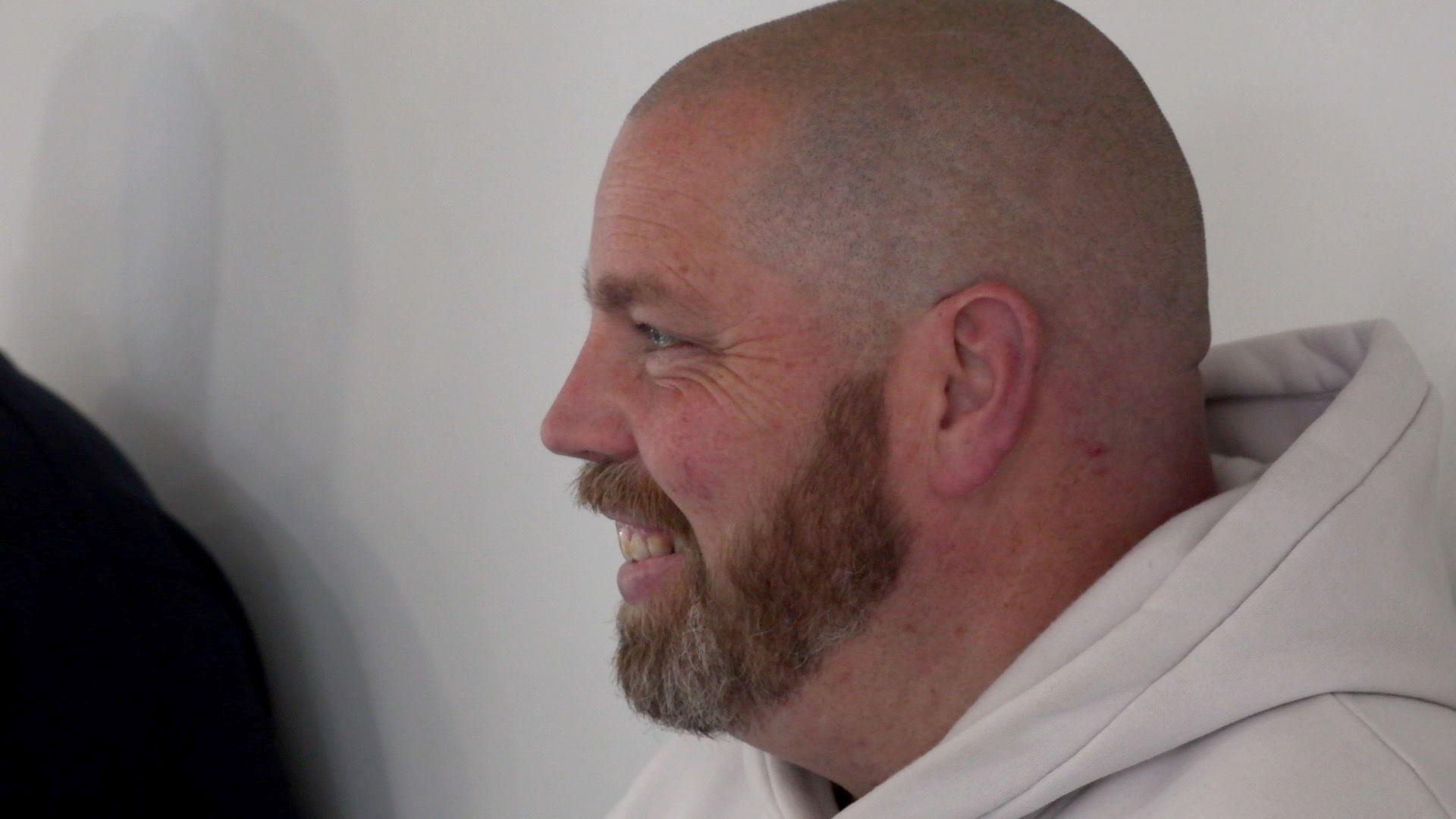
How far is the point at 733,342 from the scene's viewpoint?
99 cm

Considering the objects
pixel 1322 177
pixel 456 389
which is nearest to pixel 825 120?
pixel 1322 177

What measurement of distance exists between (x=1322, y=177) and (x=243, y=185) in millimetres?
1427

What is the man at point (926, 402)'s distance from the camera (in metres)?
0.89

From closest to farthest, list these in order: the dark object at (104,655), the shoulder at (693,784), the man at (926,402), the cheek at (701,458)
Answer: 1. the man at (926,402)
2. the cheek at (701,458)
3. the shoulder at (693,784)
4. the dark object at (104,655)

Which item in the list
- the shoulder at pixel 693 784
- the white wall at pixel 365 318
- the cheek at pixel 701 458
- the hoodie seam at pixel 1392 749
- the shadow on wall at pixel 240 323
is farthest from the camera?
the shadow on wall at pixel 240 323

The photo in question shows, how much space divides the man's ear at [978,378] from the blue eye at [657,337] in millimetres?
183

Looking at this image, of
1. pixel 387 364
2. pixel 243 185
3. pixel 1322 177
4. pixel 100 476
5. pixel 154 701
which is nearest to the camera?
pixel 1322 177

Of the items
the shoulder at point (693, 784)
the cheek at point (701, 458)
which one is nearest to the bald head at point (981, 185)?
the cheek at point (701, 458)

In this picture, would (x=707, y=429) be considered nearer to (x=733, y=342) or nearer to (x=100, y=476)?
(x=733, y=342)

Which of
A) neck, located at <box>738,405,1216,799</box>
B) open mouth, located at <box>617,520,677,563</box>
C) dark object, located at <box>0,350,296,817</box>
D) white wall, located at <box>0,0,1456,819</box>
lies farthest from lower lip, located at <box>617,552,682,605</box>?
dark object, located at <box>0,350,296,817</box>

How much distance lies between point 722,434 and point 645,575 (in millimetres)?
149

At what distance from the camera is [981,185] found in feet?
3.07

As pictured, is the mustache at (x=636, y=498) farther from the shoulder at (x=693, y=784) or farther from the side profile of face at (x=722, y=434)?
the shoulder at (x=693, y=784)

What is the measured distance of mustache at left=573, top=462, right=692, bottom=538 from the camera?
3.44 ft
